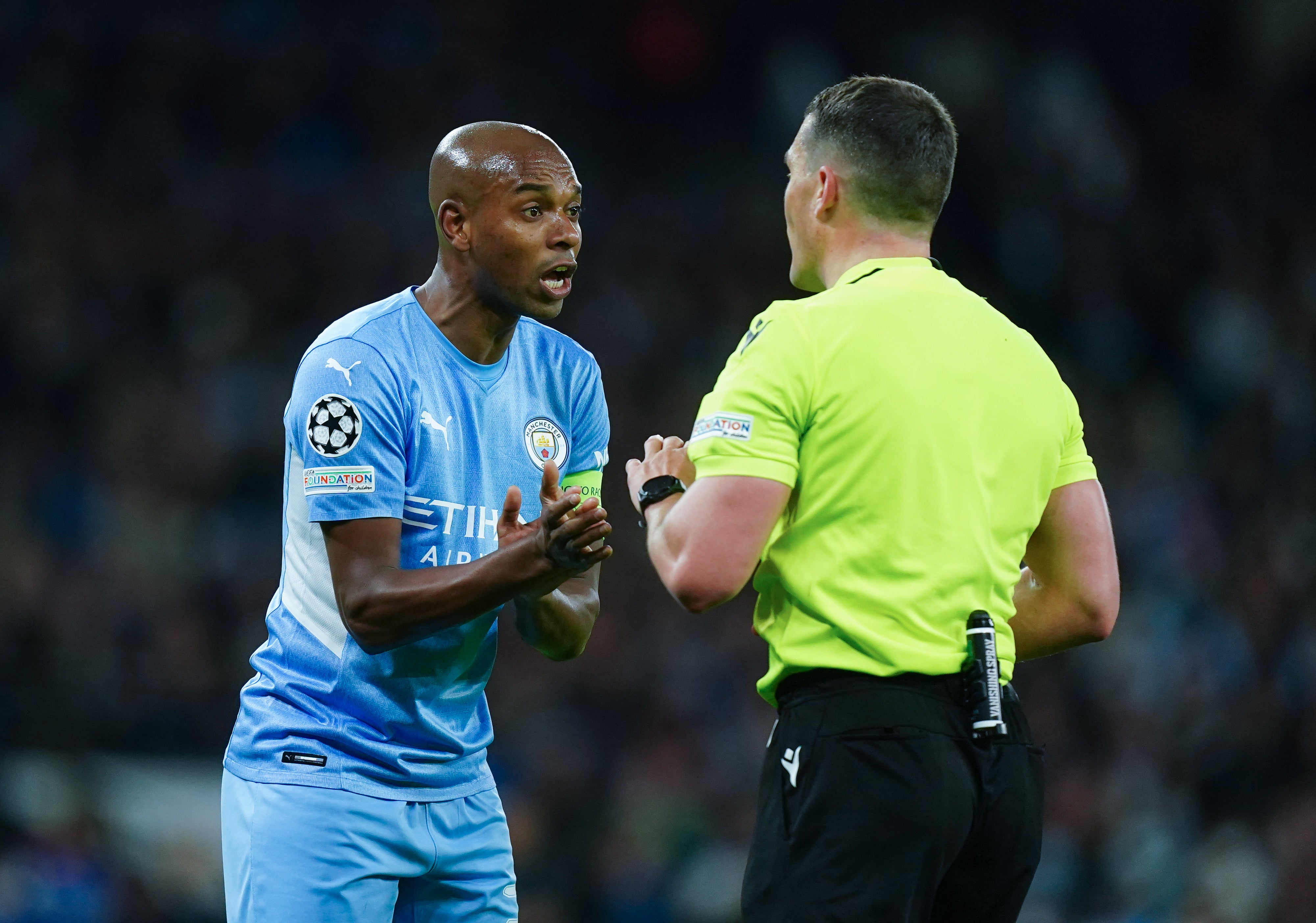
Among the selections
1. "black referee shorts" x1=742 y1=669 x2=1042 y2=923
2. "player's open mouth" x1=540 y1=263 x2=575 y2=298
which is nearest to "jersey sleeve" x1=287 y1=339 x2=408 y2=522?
"player's open mouth" x1=540 y1=263 x2=575 y2=298

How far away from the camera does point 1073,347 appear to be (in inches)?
501

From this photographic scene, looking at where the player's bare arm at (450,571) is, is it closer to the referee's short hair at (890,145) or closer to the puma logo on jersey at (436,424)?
the puma logo on jersey at (436,424)

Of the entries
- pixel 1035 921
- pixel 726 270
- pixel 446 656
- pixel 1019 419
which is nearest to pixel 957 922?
pixel 1019 419

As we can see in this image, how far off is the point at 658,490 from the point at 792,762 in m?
0.64

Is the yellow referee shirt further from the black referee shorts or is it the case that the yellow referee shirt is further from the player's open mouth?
the player's open mouth

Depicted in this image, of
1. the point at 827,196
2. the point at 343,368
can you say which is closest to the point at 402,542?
the point at 343,368

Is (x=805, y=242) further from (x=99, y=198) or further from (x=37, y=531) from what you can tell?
(x=99, y=198)

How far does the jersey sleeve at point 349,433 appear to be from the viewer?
11.5ft

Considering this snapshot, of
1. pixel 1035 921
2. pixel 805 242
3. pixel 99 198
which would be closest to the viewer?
pixel 805 242

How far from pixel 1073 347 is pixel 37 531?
26.5 ft

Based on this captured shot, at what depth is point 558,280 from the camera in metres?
3.92

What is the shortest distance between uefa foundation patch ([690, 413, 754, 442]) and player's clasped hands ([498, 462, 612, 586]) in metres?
0.36

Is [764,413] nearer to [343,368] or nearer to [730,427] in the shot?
[730,427]

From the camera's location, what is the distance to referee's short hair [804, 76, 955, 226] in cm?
327
